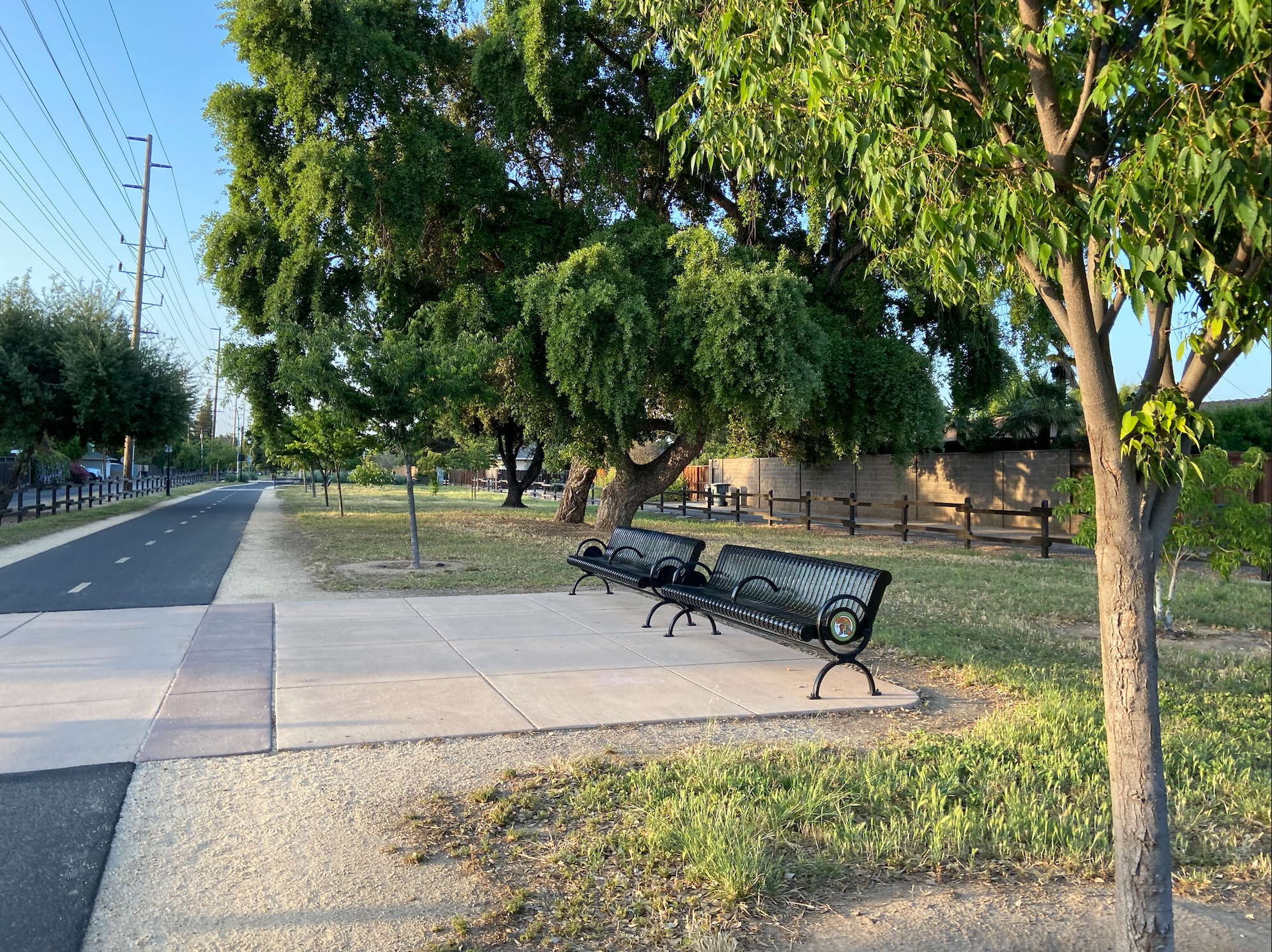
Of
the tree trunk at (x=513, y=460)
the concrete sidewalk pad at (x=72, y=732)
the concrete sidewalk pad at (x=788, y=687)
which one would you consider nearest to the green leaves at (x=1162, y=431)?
the concrete sidewalk pad at (x=788, y=687)

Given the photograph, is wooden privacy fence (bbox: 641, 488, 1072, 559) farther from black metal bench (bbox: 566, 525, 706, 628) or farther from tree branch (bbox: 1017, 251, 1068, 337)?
tree branch (bbox: 1017, 251, 1068, 337)

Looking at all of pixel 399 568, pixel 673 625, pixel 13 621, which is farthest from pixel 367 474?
pixel 673 625

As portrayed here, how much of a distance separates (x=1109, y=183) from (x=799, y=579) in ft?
19.3

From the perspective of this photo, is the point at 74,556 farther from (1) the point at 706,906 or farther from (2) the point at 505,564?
(1) the point at 706,906

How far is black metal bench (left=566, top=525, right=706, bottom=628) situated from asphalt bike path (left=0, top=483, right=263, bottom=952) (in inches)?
189

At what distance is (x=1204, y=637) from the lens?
32.7 feet

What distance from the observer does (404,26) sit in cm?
1923

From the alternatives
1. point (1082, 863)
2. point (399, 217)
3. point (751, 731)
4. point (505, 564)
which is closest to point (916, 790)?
point (1082, 863)

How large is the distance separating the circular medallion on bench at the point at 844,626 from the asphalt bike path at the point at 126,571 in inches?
314

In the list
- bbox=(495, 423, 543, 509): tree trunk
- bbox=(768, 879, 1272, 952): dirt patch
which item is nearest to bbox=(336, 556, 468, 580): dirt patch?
bbox=(768, 879, 1272, 952): dirt patch

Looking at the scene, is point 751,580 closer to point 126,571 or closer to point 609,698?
point 609,698

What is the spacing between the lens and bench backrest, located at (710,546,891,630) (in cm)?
742

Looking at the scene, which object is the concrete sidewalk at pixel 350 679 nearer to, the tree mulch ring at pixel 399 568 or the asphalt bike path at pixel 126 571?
the asphalt bike path at pixel 126 571

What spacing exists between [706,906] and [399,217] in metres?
16.1
